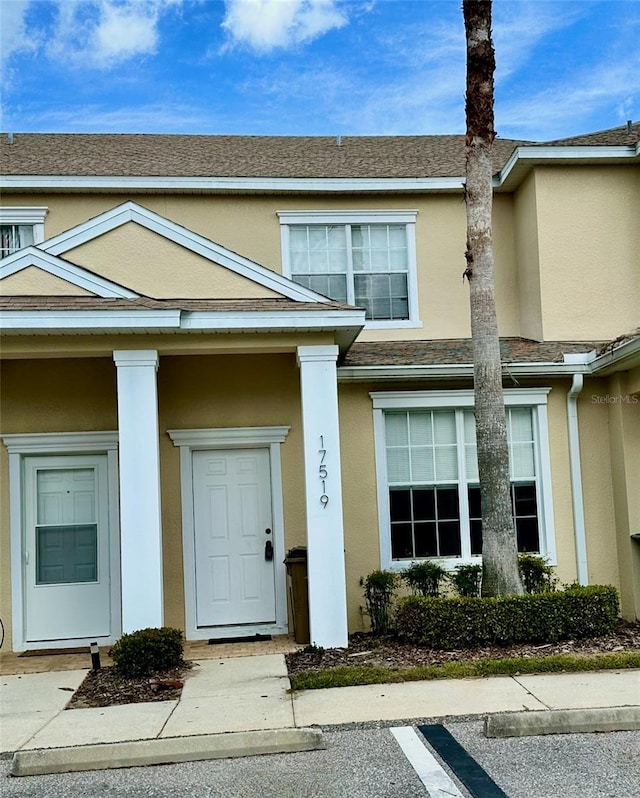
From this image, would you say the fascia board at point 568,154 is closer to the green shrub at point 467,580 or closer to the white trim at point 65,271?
the green shrub at point 467,580

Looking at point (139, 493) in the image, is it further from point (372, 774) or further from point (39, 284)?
point (372, 774)

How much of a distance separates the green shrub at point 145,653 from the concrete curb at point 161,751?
6.84 feet

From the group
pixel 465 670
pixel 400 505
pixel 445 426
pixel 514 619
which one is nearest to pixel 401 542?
pixel 400 505

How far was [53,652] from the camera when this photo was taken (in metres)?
10.1

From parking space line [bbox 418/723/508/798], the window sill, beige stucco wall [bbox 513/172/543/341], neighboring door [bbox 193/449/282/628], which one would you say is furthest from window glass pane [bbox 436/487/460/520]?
parking space line [bbox 418/723/508/798]

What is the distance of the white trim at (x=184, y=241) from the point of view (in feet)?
31.6

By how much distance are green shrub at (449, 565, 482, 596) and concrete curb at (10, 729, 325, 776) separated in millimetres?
4595

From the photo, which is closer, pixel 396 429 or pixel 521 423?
pixel 396 429

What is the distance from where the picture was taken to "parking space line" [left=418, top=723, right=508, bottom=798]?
16.5 ft

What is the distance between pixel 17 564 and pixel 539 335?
25.4ft

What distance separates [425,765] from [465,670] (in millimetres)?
2422

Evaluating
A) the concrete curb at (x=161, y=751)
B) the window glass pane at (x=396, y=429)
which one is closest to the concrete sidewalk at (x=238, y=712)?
the concrete curb at (x=161, y=751)

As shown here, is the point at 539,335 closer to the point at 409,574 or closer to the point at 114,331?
the point at 409,574

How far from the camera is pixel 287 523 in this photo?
10727 millimetres
